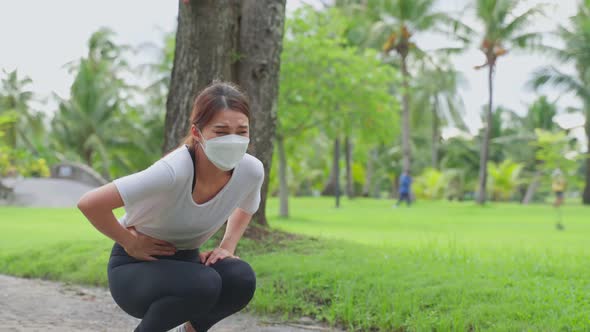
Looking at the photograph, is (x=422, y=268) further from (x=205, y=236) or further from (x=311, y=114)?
(x=311, y=114)

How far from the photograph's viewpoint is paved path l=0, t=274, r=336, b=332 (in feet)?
15.0

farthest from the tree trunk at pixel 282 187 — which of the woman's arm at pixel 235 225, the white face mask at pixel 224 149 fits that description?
the white face mask at pixel 224 149

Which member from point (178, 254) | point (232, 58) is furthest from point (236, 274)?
point (232, 58)

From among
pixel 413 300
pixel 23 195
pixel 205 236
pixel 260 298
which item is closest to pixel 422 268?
pixel 413 300

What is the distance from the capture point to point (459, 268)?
5.57 m

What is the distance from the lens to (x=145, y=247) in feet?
10.0

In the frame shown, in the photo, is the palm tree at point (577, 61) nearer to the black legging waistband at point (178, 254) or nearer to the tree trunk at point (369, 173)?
the tree trunk at point (369, 173)

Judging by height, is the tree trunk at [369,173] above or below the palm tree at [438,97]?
below

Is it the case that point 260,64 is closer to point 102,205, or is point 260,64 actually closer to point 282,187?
point 102,205

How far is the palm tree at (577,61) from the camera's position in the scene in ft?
96.0

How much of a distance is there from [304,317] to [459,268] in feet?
5.07

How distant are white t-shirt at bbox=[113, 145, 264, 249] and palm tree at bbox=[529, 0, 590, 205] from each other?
95.0 ft

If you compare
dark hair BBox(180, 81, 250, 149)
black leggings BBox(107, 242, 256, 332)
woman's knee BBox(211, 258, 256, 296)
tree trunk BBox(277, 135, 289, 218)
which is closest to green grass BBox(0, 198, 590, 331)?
woman's knee BBox(211, 258, 256, 296)

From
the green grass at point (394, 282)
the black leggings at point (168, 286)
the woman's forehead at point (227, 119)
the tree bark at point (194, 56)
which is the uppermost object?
the tree bark at point (194, 56)
